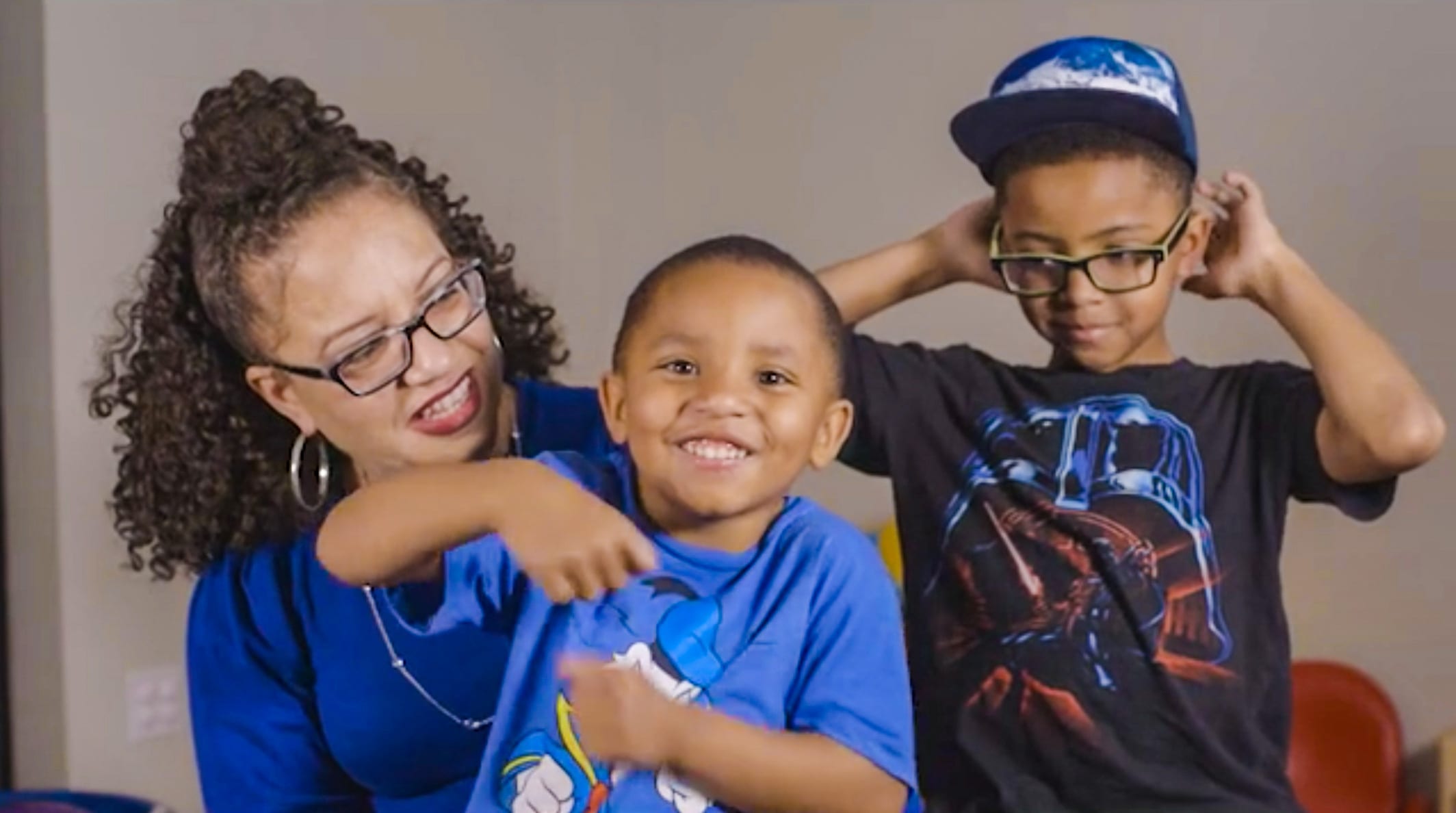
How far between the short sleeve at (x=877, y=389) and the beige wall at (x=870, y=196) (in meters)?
1.18

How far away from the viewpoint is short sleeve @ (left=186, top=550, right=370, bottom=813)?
1.49 metres

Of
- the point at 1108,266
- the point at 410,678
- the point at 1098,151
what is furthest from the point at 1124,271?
the point at 410,678

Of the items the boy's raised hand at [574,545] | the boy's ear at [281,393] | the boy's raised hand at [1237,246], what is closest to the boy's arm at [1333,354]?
the boy's raised hand at [1237,246]

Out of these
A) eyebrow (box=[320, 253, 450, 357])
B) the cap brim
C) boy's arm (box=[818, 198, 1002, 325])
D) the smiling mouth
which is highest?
the cap brim

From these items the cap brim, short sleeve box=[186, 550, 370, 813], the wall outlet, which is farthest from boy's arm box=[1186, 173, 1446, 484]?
the wall outlet

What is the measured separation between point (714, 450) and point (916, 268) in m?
0.66

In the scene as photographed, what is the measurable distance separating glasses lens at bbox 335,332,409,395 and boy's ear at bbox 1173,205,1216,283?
80 cm

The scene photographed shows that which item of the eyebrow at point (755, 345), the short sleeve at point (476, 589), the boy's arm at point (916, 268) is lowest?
the short sleeve at point (476, 589)

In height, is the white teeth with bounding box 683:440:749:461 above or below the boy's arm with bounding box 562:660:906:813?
above

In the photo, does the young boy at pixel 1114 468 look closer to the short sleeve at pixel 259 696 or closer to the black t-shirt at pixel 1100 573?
the black t-shirt at pixel 1100 573

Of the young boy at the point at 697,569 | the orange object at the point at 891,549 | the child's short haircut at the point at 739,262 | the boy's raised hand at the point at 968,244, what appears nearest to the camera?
the young boy at the point at 697,569

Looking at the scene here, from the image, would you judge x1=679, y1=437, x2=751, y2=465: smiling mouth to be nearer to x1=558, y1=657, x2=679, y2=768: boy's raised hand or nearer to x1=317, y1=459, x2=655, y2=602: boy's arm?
x1=317, y1=459, x2=655, y2=602: boy's arm

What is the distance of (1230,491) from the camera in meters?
1.40

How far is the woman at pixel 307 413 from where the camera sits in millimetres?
1315
